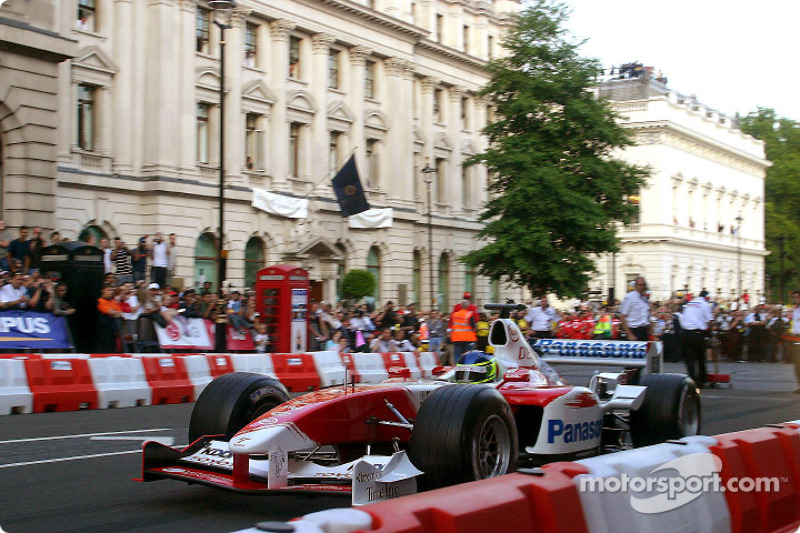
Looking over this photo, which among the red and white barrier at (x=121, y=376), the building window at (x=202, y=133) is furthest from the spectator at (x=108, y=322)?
the building window at (x=202, y=133)

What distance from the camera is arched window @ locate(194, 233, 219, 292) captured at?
117ft

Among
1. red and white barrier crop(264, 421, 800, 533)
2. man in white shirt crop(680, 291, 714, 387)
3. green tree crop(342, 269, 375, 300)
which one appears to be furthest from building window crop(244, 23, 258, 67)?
red and white barrier crop(264, 421, 800, 533)

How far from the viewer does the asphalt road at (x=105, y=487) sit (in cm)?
664

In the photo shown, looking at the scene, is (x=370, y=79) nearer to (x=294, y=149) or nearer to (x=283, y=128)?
(x=294, y=149)

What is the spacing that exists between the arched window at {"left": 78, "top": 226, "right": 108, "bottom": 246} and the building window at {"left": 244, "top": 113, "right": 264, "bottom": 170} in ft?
24.7

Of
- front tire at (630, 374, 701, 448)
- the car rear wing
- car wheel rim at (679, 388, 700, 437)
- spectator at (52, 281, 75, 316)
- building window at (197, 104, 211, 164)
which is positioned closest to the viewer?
front tire at (630, 374, 701, 448)

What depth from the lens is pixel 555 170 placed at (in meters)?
40.7

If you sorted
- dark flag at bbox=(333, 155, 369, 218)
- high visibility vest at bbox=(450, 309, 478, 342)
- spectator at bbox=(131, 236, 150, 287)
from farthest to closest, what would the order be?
dark flag at bbox=(333, 155, 369, 218), spectator at bbox=(131, 236, 150, 287), high visibility vest at bbox=(450, 309, 478, 342)

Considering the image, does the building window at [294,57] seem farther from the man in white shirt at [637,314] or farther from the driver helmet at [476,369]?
the driver helmet at [476,369]

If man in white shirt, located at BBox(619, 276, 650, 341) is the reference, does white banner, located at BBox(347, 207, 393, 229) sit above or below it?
above

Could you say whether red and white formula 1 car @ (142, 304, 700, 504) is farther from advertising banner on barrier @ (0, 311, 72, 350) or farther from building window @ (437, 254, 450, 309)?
building window @ (437, 254, 450, 309)

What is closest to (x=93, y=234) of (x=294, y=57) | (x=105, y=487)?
(x=294, y=57)

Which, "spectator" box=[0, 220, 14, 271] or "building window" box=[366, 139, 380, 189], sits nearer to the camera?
"spectator" box=[0, 220, 14, 271]

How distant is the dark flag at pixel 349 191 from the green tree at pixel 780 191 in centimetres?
5674
